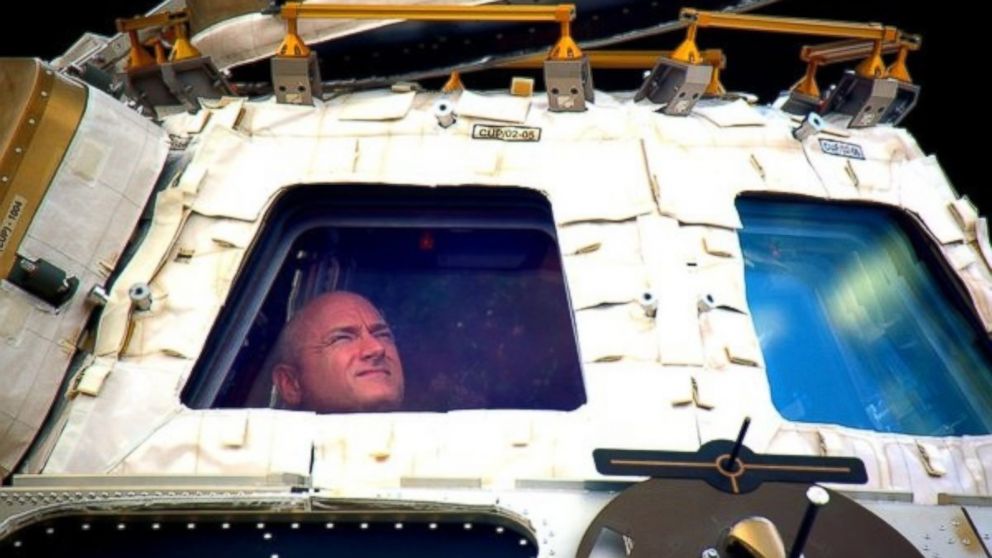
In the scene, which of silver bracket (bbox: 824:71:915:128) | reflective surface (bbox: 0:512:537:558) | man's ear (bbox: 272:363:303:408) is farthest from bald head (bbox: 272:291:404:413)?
silver bracket (bbox: 824:71:915:128)

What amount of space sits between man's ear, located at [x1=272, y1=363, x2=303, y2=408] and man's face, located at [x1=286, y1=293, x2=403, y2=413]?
0.01 m

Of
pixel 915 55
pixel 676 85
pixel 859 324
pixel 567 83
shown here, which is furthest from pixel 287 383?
pixel 915 55

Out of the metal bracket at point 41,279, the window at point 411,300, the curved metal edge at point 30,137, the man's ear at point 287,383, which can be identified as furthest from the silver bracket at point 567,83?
the metal bracket at point 41,279

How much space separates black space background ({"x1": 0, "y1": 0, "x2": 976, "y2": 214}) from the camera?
6.85 m

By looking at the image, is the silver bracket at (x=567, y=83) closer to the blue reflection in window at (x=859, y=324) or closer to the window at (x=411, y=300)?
the window at (x=411, y=300)

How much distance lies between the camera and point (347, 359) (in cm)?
496

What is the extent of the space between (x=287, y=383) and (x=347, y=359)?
0.23 m

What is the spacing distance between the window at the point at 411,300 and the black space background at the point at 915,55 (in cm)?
226

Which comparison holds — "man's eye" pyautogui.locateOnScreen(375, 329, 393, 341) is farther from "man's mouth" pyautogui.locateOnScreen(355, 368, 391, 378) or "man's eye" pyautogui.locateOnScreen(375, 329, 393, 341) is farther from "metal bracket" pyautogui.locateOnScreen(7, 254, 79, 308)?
"metal bracket" pyautogui.locateOnScreen(7, 254, 79, 308)

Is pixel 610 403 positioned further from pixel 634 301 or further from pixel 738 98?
pixel 738 98

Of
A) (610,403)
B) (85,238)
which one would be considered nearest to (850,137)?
(610,403)

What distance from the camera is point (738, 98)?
5.64 m

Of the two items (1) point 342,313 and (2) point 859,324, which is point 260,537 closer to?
(1) point 342,313

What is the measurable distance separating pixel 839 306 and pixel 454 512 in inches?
85.9
